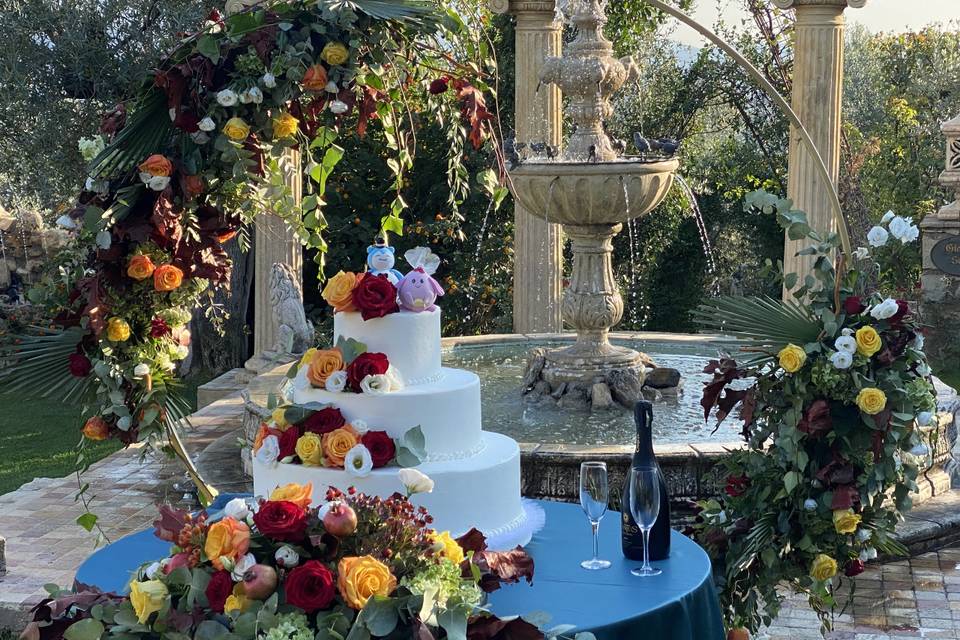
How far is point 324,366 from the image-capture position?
367cm

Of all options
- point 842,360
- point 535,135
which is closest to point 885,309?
point 842,360

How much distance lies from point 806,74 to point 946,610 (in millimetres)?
5388

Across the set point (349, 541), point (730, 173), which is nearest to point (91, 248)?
point (349, 541)

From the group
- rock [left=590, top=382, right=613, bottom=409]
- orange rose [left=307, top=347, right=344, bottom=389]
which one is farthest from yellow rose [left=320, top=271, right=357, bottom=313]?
rock [left=590, top=382, right=613, bottom=409]

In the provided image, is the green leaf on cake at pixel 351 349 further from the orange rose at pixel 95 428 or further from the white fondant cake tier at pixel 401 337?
the orange rose at pixel 95 428

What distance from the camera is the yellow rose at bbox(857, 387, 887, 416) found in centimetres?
419

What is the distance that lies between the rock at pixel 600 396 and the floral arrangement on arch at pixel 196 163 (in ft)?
10.7

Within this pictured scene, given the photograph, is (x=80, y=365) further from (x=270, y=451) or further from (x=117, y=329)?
(x=270, y=451)

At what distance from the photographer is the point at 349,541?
2893mm

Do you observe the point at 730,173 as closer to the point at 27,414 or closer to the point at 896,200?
the point at 896,200

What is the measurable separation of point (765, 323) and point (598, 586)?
5.03ft

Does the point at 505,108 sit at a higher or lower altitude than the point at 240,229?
higher

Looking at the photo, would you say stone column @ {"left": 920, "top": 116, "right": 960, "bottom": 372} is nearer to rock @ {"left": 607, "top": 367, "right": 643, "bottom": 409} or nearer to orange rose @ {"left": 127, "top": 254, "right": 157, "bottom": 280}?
rock @ {"left": 607, "top": 367, "right": 643, "bottom": 409}

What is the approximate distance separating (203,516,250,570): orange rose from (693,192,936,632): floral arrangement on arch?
2.20 metres
